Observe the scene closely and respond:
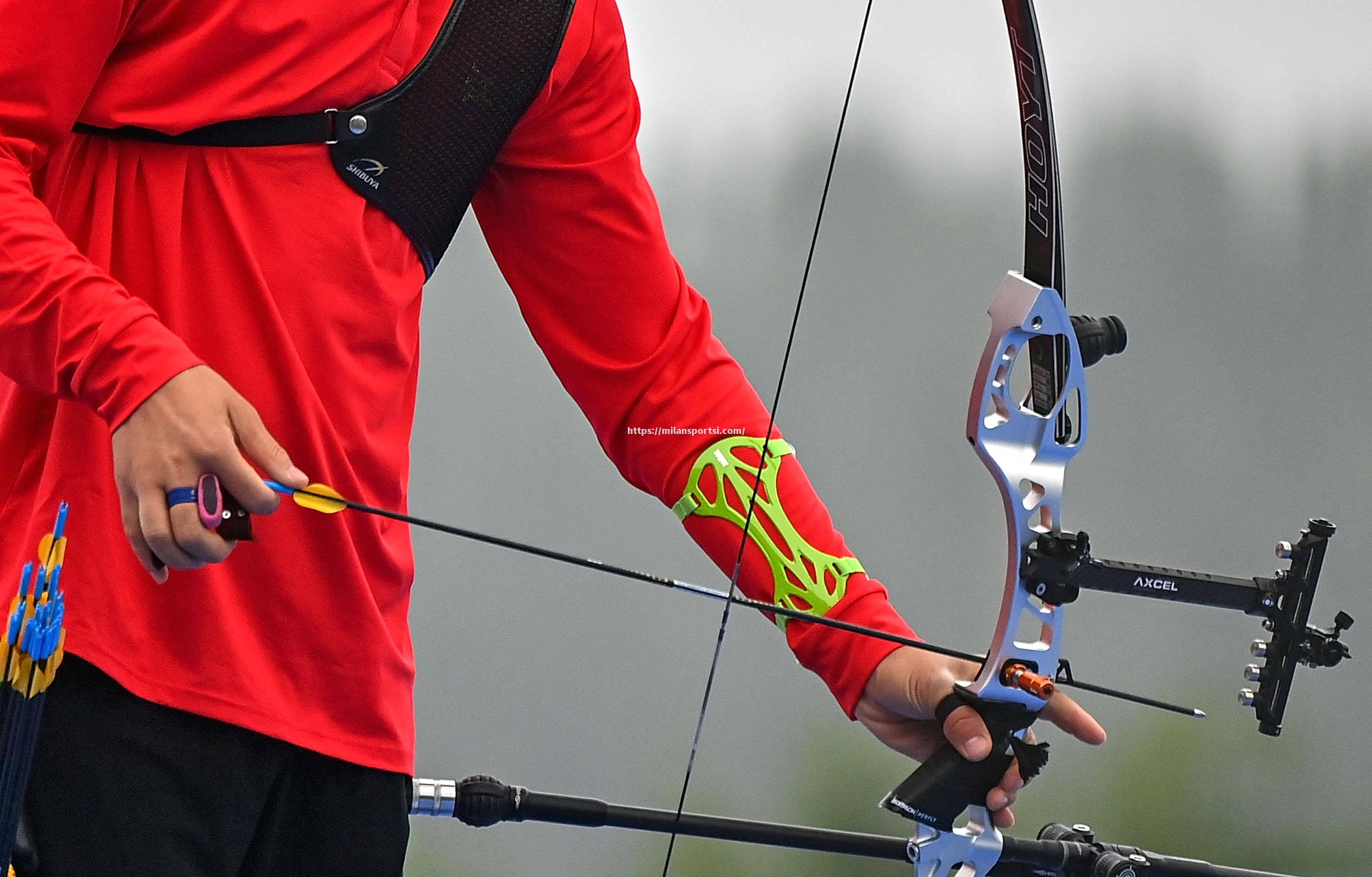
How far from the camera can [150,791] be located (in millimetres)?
741

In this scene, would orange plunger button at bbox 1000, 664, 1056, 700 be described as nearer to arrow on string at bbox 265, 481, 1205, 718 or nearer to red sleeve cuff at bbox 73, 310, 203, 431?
arrow on string at bbox 265, 481, 1205, 718

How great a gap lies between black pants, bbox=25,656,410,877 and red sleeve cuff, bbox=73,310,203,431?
0.16m

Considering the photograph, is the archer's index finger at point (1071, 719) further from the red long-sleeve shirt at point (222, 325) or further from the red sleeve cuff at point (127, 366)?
the red sleeve cuff at point (127, 366)

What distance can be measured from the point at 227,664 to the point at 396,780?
0.15m

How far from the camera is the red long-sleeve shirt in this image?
682 mm

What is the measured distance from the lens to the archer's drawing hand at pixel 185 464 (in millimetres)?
640

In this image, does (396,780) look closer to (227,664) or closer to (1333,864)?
(227,664)

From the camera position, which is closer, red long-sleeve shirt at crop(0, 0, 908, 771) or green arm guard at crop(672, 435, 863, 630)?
red long-sleeve shirt at crop(0, 0, 908, 771)

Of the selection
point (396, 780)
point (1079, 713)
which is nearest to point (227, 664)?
point (396, 780)

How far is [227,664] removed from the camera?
77 centimetres

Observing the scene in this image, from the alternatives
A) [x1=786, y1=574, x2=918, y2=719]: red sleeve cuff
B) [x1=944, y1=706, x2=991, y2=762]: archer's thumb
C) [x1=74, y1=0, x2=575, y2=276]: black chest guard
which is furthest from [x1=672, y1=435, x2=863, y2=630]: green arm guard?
[x1=74, y1=0, x2=575, y2=276]: black chest guard

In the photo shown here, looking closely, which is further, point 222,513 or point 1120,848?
point 1120,848

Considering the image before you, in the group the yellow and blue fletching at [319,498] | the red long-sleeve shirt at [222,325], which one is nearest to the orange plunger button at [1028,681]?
the red long-sleeve shirt at [222,325]

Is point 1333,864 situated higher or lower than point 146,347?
lower
